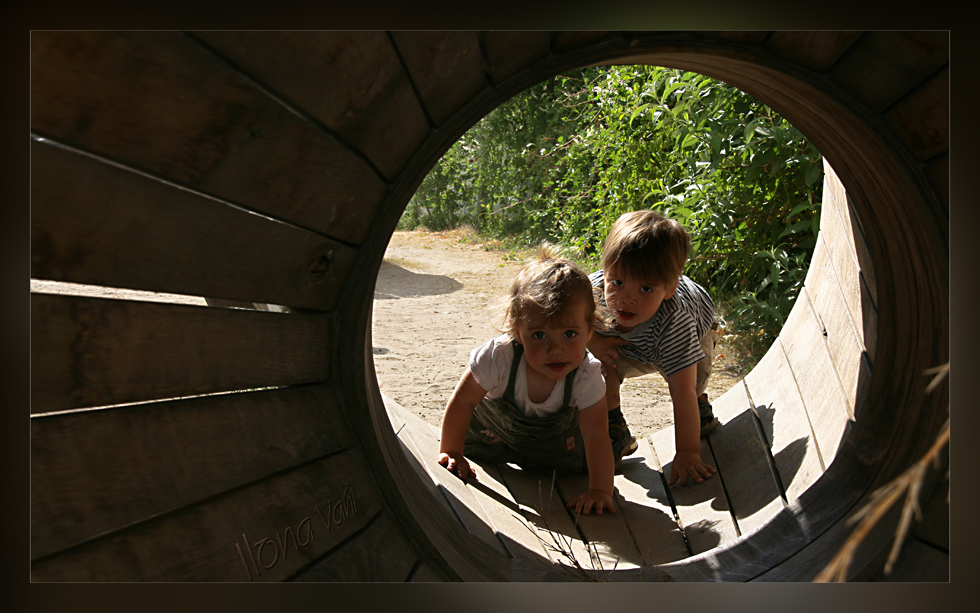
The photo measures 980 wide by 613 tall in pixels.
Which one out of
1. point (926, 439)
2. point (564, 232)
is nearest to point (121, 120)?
point (926, 439)

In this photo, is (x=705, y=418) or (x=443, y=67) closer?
(x=443, y=67)

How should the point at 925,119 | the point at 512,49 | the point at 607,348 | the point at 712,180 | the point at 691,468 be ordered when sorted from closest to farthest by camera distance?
the point at 512,49 → the point at 925,119 → the point at 691,468 → the point at 607,348 → the point at 712,180

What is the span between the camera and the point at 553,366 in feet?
7.47

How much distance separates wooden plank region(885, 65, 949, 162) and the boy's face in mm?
1035

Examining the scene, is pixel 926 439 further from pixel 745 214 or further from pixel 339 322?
pixel 745 214

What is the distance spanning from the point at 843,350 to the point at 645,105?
2.83 m

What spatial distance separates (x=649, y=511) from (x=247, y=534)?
1502 mm

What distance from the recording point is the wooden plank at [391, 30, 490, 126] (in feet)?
4.40

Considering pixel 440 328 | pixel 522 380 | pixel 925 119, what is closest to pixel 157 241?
pixel 522 380

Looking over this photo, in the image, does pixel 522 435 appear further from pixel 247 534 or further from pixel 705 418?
pixel 247 534

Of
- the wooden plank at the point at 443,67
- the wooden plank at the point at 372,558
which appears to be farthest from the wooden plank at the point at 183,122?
the wooden plank at the point at 372,558

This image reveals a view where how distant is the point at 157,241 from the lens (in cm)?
121

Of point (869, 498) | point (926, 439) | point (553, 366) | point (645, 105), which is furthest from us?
point (645, 105)

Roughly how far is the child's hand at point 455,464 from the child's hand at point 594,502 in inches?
14.7
